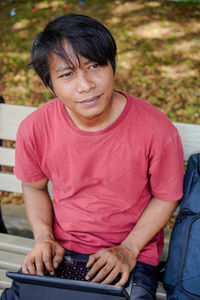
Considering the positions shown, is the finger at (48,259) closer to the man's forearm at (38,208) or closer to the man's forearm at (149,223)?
the man's forearm at (38,208)

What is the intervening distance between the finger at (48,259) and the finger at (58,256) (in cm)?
2

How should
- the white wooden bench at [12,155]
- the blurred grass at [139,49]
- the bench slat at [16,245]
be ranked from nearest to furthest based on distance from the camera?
the white wooden bench at [12,155], the bench slat at [16,245], the blurred grass at [139,49]

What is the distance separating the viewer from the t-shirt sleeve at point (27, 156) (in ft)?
6.47

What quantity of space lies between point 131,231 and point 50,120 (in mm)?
697

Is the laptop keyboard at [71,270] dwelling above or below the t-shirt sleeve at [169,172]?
below

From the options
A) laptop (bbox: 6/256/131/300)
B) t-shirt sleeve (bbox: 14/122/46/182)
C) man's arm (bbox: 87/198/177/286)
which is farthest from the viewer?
t-shirt sleeve (bbox: 14/122/46/182)

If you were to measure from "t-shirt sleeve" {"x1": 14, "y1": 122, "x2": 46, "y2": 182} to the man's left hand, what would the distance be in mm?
565

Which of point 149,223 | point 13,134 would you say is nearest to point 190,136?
point 149,223

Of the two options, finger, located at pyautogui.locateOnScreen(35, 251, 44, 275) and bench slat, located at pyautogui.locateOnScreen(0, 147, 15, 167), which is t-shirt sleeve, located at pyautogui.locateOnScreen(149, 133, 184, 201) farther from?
bench slat, located at pyautogui.locateOnScreen(0, 147, 15, 167)

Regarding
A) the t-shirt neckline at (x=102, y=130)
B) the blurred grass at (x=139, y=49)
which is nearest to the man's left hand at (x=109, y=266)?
the t-shirt neckline at (x=102, y=130)

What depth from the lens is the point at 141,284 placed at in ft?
5.98

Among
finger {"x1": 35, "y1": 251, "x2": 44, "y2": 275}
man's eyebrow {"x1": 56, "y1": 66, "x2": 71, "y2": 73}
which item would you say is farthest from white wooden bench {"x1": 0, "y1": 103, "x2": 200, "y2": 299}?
man's eyebrow {"x1": 56, "y1": 66, "x2": 71, "y2": 73}

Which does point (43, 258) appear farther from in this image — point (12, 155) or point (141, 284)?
point (12, 155)

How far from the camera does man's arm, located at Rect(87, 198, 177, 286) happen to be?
5.74 feet
